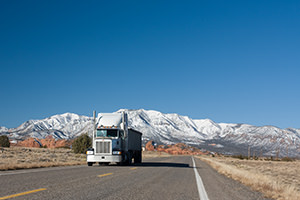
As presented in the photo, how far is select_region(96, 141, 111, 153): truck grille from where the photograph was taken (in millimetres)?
26281

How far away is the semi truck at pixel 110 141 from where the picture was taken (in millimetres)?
25859

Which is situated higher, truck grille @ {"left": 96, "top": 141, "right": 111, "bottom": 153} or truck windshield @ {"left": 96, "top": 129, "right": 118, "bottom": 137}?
truck windshield @ {"left": 96, "top": 129, "right": 118, "bottom": 137}

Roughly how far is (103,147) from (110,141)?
694mm

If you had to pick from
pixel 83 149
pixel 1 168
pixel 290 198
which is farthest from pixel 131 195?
pixel 83 149

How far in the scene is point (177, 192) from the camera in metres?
10.6

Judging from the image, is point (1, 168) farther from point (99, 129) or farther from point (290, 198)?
point (290, 198)

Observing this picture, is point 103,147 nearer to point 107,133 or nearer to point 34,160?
point 107,133

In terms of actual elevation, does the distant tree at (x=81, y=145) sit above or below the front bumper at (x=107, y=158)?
above

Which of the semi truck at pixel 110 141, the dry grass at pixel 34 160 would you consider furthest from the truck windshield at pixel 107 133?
the dry grass at pixel 34 160

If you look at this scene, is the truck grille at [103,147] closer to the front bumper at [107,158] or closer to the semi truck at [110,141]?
the semi truck at [110,141]

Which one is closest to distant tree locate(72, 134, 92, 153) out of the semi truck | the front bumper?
the semi truck

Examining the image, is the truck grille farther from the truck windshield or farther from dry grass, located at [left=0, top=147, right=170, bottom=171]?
dry grass, located at [left=0, top=147, right=170, bottom=171]

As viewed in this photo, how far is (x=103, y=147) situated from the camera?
26359 mm

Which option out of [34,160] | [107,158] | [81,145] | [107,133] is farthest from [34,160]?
[81,145]
